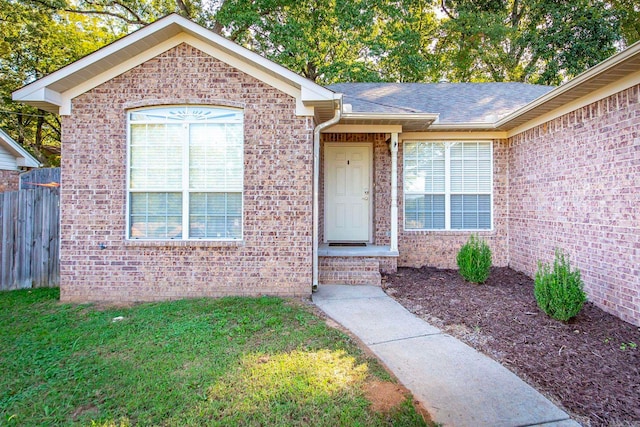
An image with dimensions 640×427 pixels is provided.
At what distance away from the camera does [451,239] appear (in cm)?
786

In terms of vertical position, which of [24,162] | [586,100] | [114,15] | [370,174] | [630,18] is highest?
[114,15]

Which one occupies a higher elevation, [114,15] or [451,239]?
[114,15]

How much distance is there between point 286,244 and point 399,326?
2.08 m

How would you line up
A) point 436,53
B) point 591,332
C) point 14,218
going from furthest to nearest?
point 436,53 < point 14,218 < point 591,332

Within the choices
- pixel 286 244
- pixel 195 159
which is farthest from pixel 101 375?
pixel 195 159

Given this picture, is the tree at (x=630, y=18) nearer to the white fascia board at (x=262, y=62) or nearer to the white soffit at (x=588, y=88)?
the white soffit at (x=588, y=88)

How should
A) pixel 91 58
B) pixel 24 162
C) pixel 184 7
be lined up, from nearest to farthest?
pixel 91 58 < pixel 24 162 < pixel 184 7

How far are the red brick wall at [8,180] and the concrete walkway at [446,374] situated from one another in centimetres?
1243

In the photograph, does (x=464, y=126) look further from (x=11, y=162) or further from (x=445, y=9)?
(x=445, y=9)

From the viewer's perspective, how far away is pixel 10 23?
16.0 meters

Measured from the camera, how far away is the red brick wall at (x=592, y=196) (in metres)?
4.51

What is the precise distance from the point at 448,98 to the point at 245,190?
594 centimetres

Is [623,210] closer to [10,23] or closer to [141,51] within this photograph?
[141,51]

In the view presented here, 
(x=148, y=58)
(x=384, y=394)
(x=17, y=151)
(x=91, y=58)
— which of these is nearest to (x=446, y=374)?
(x=384, y=394)
